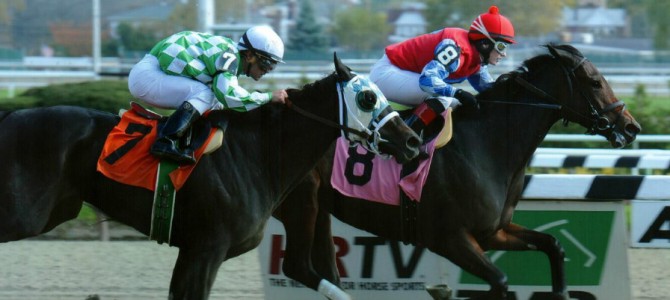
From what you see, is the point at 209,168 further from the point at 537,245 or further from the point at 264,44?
the point at 537,245

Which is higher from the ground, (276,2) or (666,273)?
(276,2)

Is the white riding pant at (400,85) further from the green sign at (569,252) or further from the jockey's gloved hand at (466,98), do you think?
the green sign at (569,252)

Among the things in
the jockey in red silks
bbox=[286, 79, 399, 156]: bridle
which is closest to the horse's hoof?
the jockey in red silks

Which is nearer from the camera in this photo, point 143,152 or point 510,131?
point 143,152

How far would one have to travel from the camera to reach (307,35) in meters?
34.2

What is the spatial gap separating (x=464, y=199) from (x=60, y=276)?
2672 mm

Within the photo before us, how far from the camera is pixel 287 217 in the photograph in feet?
17.1

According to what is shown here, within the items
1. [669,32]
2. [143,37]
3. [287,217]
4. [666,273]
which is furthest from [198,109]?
[669,32]

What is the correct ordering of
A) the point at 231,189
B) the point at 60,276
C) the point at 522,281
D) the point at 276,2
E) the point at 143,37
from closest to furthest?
the point at 231,189 < the point at 522,281 < the point at 60,276 < the point at 143,37 < the point at 276,2

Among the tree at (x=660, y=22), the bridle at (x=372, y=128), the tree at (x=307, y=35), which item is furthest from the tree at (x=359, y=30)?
the bridle at (x=372, y=128)

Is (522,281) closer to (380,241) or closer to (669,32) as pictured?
(380,241)

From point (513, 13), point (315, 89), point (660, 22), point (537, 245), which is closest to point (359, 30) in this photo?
point (513, 13)

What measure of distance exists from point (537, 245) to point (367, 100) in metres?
1.30

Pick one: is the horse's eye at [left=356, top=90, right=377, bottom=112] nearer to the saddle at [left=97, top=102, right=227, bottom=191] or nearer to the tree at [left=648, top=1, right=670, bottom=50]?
the saddle at [left=97, top=102, right=227, bottom=191]
